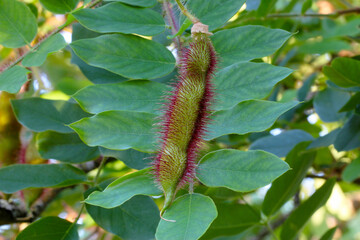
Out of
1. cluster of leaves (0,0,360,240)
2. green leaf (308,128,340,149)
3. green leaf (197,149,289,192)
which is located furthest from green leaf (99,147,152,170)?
green leaf (308,128,340,149)

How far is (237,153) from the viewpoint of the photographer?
31.0 inches

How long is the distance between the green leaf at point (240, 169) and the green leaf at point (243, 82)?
0.12m

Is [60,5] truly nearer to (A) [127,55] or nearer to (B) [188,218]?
(A) [127,55]

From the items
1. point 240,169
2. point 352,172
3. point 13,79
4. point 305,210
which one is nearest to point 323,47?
point 352,172

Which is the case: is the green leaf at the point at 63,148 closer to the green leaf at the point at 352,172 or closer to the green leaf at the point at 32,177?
the green leaf at the point at 32,177

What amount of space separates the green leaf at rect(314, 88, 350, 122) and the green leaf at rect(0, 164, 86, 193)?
0.82m

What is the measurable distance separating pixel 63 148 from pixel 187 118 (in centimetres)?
48

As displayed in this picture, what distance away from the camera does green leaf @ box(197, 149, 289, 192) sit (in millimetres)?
741

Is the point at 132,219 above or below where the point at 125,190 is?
below

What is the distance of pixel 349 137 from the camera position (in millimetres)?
1180

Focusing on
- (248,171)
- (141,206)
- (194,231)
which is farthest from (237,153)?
(141,206)

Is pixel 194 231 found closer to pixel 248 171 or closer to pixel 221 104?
pixel 248 171

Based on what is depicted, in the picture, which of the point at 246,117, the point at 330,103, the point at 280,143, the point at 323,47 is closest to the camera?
the point at 246,117

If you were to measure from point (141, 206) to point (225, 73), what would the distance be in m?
0.35
